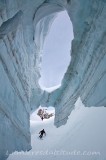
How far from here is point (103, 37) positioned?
6043 millimetres

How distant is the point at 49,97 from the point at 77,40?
274 inches

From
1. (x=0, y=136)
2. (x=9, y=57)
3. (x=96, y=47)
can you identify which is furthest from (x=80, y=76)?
(x=0, y=136)

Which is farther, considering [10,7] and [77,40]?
[77,40]

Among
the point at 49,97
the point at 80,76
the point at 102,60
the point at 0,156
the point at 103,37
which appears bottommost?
the point at 49,97

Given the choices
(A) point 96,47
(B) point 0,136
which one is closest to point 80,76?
(A) point 96,47

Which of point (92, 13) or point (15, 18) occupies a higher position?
point (15, 18)

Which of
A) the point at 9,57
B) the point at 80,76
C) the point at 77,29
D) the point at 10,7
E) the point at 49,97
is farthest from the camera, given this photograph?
the point at 49,97

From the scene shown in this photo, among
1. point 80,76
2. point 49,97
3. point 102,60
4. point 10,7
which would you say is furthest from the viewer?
point 49,97

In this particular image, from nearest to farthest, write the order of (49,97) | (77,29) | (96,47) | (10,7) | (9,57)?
1. (10,7)
2. (9,57)
3. (96,47)
4. (77,29)
5. (49,97)

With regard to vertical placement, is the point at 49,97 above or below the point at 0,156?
below

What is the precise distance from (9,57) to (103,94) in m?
2.13

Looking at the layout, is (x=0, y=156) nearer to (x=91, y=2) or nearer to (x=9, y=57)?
(x=9, y=57)

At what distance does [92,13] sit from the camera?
6.89 meters

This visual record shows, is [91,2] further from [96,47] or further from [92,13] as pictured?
[96,47]
